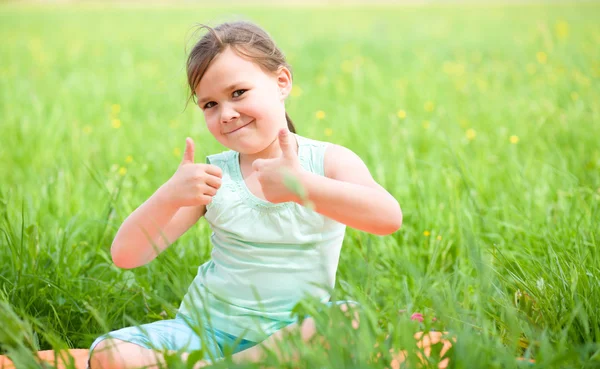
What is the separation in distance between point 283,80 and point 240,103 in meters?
0.21

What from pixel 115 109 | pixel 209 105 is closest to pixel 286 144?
pixel 209 105

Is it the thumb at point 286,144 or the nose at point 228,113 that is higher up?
the nose at point 228,113

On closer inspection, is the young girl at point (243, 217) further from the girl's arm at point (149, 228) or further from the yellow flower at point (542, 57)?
the yellow flower at point (542, 57)

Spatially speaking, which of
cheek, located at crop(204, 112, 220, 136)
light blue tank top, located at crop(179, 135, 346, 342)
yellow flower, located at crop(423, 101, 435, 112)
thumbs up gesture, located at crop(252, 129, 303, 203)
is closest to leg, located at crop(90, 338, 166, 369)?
light blue tank top, located at crop(179, 135, 346, 342)

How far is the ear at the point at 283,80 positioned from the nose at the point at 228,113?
20 cm

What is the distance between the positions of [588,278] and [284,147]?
100 centimetres

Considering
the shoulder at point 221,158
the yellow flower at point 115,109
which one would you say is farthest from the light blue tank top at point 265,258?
the yellow flower at point 115,109

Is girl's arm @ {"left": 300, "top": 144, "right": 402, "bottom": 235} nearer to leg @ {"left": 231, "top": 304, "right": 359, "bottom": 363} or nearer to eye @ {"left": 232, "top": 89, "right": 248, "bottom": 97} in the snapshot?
leg @ {"left": 231, "top": 304, "right": 359, "bottom": 363}

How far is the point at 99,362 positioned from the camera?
165 cm

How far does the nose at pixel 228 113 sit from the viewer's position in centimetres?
176

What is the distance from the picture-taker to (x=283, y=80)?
194cm

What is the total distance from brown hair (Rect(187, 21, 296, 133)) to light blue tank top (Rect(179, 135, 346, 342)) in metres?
0.30

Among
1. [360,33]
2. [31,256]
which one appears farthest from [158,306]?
[360,33]

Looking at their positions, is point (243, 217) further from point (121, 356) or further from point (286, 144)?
point (121, 356)
